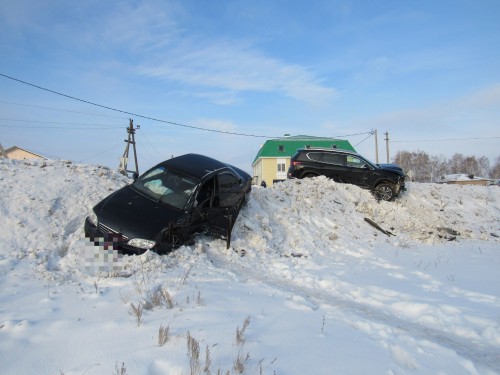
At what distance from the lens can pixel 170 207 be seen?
7164 mm

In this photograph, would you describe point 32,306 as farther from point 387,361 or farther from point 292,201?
point 292,201

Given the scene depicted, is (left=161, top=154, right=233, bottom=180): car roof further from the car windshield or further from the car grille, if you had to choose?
the car grille

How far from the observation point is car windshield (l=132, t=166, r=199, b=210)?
292 inches

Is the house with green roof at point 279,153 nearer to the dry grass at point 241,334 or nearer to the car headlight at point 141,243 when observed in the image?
the car headlight at point 141,243

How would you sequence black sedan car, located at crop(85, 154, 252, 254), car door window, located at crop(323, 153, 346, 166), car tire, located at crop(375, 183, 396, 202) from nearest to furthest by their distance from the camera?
black sedan car, located at crop(85, 154, 252, 254) → car tire, located at crop(375, 183, 396, 202) → car door window, located at crop(323, 153, 346, 166)

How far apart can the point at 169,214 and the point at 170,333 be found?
12.5ft

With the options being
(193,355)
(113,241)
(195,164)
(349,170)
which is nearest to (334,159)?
(349,170)

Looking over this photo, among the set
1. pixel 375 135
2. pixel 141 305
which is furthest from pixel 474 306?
pixel 375 135

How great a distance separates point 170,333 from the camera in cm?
327

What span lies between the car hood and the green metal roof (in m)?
39.2

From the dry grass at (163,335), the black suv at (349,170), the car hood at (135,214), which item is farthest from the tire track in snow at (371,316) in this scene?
the black suv at (349,170)

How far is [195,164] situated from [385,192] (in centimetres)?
876

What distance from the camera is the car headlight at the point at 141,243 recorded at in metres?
6.06

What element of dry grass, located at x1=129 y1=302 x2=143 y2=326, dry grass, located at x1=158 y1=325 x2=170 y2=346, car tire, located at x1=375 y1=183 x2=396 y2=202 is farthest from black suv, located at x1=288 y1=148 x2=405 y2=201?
dry grass, located at x1=158 y1=325 x2=170 y2=346
